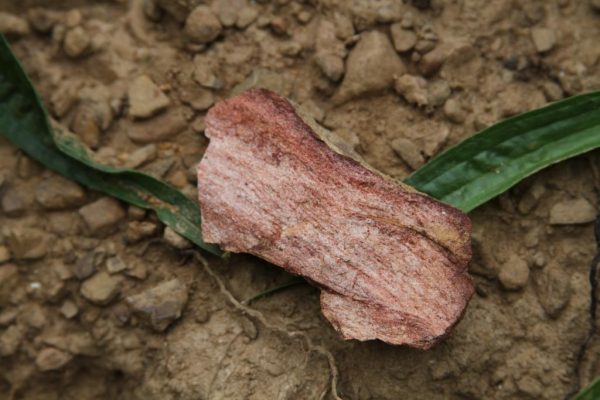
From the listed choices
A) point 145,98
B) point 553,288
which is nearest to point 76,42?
point 145,98

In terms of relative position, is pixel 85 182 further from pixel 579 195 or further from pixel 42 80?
pixel 579 195

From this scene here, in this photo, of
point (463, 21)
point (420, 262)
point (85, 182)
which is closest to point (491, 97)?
point (463, 21)

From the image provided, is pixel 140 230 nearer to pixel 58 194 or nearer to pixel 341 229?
pixel 58 194

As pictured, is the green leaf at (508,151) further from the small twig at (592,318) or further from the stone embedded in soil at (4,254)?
the stone embedded in soil at (4,254)

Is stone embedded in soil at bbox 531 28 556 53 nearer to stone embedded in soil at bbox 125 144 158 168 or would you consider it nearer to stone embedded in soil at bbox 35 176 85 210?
stone embedded in soil at bbox 125 144 158 168

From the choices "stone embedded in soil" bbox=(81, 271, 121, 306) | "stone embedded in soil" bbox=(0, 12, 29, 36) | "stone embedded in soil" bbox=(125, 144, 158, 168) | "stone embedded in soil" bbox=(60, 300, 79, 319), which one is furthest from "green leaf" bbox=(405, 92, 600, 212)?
"stone embedded in soil" bbox=(0, 12, 29, 36)
